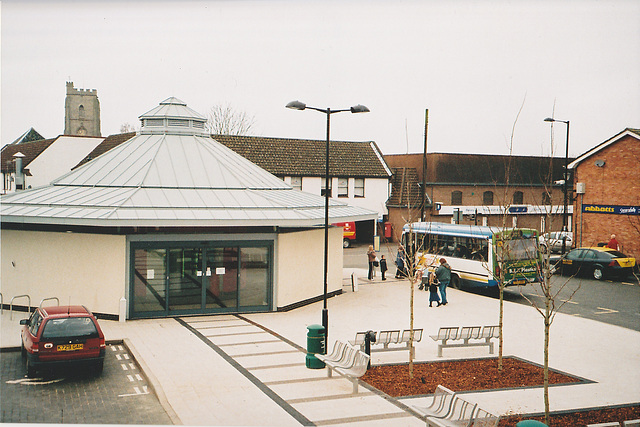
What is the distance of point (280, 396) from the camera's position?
40.1 ft

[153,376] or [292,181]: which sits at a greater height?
[292,181]

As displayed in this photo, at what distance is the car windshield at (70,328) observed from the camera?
13.2m

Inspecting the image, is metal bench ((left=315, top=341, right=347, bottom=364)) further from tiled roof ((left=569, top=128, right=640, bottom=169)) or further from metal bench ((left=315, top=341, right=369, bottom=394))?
tiled roof ((left=569, top=128, right=640, bottom=169))

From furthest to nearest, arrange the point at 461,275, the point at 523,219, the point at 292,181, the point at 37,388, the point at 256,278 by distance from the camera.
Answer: the point at 523,219
the point at 292,181
the point at 461,275
the point at 256,278
the point at 37,388

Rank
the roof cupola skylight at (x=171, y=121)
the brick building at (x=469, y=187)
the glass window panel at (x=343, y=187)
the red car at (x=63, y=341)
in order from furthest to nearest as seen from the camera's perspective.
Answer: the brick building at (x=469, y=187)
the glass window panel at (x=343, y=187)
the roof cupola skylight at (x=171, y=121)
the red car at (x=63, y=341)

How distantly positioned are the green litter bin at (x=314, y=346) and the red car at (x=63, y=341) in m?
4.76

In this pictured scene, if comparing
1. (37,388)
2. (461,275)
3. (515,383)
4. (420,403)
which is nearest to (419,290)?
(461,275)

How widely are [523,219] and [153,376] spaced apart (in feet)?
148

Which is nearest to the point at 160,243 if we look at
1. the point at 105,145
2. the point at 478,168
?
the point at 478,168

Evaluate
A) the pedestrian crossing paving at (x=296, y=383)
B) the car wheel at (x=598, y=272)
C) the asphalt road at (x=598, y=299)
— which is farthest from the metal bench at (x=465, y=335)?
the car wheel at (x=598, y=272)

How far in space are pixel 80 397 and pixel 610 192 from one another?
104ft

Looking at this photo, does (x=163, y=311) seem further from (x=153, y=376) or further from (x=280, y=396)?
(x=280, y=396)

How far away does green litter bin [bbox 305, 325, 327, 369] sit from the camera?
14.2 meters

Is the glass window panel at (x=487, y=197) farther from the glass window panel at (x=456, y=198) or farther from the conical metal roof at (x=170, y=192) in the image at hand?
the conical metal roof at (x=170, y=192)
